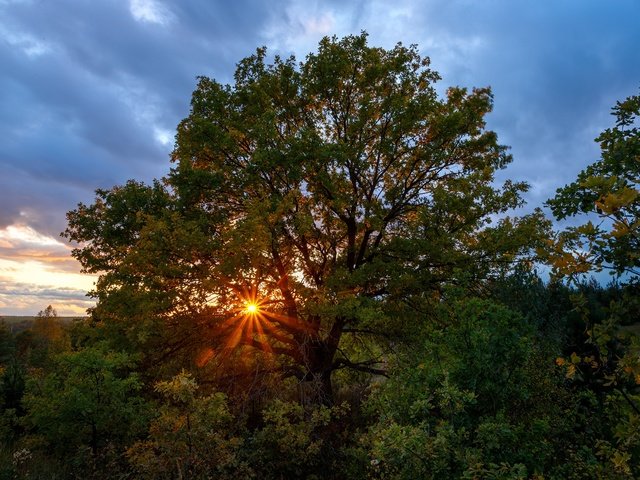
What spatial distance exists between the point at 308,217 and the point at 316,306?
8.13 ft

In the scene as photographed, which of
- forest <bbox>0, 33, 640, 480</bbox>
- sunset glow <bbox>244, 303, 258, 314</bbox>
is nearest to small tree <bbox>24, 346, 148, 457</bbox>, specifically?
forest <bbox>0, 33, 640, 480</bbox>

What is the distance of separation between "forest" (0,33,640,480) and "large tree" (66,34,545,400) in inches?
3.3

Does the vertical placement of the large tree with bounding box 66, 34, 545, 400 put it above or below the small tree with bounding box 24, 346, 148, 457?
above

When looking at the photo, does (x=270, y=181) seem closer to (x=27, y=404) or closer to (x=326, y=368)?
(x=326, y=368)

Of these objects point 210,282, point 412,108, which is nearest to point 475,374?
point 210,282

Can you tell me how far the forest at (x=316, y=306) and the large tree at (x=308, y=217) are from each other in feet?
0.28

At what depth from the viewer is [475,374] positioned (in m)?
4.94

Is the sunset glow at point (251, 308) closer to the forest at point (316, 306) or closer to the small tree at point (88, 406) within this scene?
the forest at point (316, 306)

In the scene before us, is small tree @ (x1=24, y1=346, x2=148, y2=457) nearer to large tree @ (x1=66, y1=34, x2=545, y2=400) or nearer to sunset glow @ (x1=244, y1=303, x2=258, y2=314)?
large tree @ (x1=66, y1=34, x2=545, y2=400)

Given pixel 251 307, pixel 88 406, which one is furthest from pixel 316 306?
pixel 88 406

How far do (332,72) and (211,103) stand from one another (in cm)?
445

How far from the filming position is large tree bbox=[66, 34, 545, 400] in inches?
443

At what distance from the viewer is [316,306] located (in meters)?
11.2

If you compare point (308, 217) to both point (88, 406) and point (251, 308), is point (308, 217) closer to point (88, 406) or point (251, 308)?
point (251, 308)
